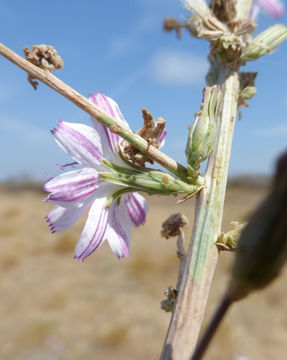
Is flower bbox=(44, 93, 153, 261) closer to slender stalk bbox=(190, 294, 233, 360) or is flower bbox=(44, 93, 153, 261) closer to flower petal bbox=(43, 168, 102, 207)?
flower petal bbox=(43, 168, 102, 207)

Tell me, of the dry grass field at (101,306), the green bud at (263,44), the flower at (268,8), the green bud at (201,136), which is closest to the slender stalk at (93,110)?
the green bud at (201,136)

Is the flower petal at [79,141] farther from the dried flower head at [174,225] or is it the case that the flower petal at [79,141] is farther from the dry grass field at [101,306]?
the dry grass field at [101,306]

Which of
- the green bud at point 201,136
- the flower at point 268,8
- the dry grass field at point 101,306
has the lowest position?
the dry grass field at point 101,306

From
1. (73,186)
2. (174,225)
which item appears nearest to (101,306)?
(174,225)

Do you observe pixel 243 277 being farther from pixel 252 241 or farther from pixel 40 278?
pixel 40 278

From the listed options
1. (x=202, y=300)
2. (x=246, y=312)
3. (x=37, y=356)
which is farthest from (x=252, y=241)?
(x=246, y=312)

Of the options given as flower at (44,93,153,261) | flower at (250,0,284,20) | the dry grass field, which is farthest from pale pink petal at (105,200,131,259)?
the dry grass field
